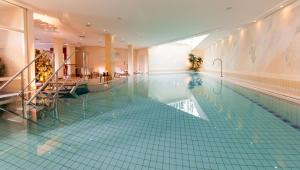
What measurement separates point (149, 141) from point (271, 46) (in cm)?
659

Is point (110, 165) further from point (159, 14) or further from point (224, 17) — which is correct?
point (224, 17)

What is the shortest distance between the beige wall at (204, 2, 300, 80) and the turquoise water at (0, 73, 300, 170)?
8.95ft

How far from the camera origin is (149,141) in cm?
254

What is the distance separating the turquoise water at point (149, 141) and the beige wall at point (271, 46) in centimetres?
273

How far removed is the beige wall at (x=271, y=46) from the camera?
542cm

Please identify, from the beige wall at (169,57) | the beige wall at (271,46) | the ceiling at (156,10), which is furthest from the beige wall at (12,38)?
the beige wall at (169,57)

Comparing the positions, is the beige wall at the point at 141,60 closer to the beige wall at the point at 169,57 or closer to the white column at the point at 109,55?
the beige wall at the point at 169,57

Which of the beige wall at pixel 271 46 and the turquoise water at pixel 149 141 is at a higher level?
the beige wall at pixel 271 46

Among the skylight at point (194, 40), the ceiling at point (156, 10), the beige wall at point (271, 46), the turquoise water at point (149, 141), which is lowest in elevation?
the turquoise water at point (149, 141)

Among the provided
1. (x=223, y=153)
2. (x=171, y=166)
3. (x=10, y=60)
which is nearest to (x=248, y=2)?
(x=223, y=153)

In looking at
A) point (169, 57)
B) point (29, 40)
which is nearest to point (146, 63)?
point (169, 57)

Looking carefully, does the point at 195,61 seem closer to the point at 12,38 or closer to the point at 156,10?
the point at 156,10

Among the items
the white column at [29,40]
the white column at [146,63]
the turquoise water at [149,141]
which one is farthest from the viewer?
the white column at [146,63]

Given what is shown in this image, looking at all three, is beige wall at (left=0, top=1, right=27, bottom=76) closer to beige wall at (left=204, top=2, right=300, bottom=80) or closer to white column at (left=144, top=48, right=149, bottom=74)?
beige wall at (left=204, top=2, right=300, bottom=80)
